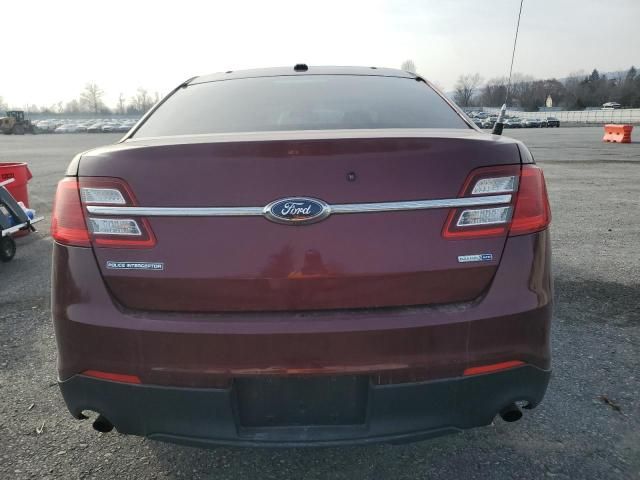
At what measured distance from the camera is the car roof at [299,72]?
2.99m

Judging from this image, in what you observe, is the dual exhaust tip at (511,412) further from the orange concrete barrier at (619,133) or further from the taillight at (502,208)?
the orange concrete barrier at (619,133)

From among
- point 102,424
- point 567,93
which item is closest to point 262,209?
point 102,424

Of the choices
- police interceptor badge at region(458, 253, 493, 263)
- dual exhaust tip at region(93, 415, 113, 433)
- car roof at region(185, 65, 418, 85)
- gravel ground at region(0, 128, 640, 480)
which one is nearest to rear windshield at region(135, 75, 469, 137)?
car roof at region(185, 65, 418, 85)

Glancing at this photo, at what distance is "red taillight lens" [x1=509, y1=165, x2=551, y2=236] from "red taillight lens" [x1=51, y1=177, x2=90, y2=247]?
1.43m

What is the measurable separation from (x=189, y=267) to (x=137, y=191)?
0.30 meters

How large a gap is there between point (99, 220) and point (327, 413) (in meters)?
0.99

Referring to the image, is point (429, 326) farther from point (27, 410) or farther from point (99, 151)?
point (27, 410)

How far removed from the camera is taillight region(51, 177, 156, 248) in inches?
65.5

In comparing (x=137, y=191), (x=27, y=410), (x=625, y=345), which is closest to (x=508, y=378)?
(x=137, y=191)

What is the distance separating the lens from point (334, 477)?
2115 mm

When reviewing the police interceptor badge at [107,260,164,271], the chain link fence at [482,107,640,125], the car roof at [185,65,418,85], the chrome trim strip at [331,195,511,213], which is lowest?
the chain link fence at [482,107,640,125]

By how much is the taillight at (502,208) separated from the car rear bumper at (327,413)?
18.7 inches

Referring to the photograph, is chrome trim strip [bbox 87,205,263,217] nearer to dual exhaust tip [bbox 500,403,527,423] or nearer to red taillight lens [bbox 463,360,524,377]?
red taillight lens [bbox 463,360,524,377]

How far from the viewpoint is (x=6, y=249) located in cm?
541
